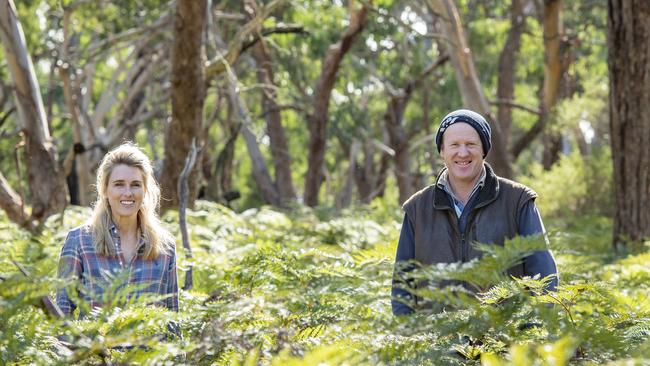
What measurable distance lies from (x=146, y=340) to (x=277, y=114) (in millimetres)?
21032

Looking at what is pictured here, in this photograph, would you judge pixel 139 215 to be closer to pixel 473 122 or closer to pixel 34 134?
pixel 473 122

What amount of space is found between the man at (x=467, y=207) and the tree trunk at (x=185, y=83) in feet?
22.3

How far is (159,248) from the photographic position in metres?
4.75

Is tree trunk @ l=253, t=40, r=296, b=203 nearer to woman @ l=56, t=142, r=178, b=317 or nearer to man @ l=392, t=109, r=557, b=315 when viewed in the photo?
woman @ l=56, t=142, r=178, b=317

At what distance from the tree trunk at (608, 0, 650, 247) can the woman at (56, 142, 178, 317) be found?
7560 millimetres

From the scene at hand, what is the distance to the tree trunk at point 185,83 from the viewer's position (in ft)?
36.2

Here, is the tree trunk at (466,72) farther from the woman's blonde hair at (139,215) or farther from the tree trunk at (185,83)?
the woman's blonde hair at (139,215)

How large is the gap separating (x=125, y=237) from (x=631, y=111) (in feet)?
25.8

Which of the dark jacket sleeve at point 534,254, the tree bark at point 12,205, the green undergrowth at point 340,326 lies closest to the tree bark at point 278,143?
the tree bark at point 12,205

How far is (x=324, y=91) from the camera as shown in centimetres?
1839

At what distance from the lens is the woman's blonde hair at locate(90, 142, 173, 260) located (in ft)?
15.3


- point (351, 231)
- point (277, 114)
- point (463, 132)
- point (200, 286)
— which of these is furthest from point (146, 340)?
point (277, 114)

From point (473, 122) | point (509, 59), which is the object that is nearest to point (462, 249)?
point (473, 122)

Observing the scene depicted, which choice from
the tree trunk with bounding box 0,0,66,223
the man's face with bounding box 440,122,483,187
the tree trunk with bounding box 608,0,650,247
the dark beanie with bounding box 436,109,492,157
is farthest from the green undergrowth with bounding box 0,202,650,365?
the tree trunk with bounding box 0,0,66,223
